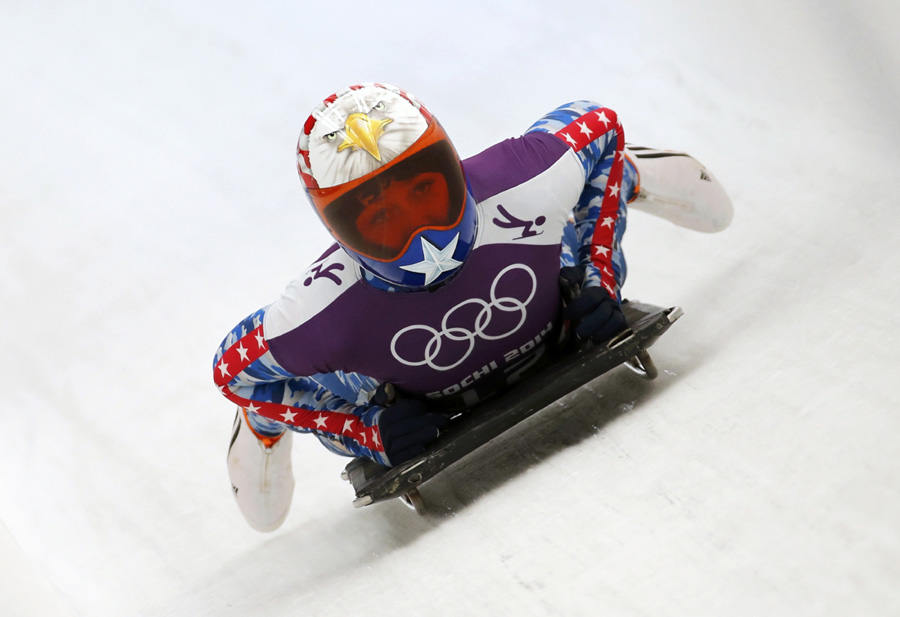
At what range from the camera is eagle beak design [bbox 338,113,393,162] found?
86.7 inches

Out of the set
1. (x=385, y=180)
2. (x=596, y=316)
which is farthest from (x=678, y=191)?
(x=385, y=180)

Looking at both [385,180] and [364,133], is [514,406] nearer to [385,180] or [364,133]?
[385,180]

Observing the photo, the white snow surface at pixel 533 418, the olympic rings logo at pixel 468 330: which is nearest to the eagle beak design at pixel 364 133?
the olympic rings logo at pixel 468 330

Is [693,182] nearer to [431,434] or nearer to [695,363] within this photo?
[695,363]

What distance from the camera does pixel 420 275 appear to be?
2.35m

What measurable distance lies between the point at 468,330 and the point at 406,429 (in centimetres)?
29

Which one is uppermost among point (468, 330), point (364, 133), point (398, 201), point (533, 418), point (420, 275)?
point (364, 133)

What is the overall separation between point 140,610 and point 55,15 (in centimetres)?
382

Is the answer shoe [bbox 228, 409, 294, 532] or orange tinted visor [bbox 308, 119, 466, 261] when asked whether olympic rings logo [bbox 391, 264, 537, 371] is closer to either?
orange tinted visor [bbox 308, 119, 466, 261]

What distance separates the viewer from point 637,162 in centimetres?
298

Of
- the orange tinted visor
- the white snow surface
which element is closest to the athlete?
the orange tinted visor

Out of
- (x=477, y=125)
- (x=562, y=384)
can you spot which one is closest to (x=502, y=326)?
(x=562, y=384)

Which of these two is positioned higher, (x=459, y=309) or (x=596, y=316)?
(x=459, y=309)

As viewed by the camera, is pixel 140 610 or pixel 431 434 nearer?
pixel 431 434
